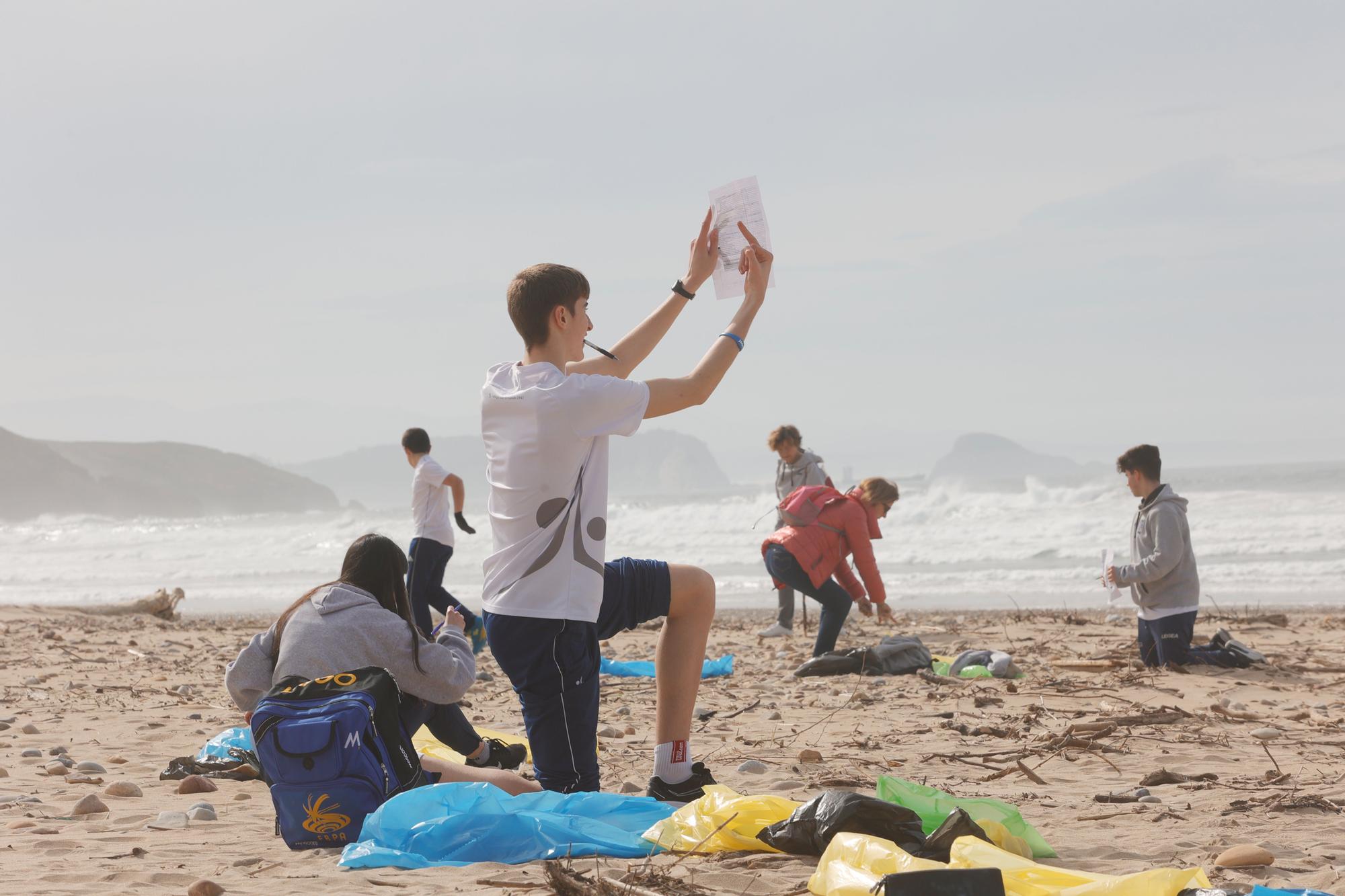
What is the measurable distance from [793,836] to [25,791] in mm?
3405

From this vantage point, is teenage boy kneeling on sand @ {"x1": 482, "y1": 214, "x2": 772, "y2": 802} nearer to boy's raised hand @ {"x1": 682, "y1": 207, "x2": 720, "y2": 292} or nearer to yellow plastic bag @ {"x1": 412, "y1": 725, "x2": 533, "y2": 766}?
boy's raised hand @ {"x1": 682, "y1": 207, "x2": 720, "y2": 292}

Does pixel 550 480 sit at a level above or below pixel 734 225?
below

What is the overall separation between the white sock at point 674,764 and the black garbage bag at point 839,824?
645 millimetres

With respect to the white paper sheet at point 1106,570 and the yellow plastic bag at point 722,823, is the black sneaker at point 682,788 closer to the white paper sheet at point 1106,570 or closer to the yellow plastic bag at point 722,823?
the yellow plastic bag at point 722,823

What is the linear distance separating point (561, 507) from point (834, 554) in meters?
5.30

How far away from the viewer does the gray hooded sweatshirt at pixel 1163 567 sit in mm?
7668

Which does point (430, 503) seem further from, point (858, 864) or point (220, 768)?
point (858, 864)

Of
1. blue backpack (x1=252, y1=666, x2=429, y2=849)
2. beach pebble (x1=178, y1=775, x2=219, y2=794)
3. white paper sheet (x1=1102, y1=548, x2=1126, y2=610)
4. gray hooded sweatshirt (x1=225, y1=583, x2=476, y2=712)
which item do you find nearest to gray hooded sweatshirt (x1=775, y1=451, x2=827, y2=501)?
white paper sheet (x1=1102, y1=548, x2=1126, y2=610)

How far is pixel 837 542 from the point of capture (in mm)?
8547

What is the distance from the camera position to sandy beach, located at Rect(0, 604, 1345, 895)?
3283 mm

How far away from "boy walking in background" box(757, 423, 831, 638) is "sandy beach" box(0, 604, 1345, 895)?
0.77 meters

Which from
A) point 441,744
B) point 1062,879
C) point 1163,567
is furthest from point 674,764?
point 1163,567

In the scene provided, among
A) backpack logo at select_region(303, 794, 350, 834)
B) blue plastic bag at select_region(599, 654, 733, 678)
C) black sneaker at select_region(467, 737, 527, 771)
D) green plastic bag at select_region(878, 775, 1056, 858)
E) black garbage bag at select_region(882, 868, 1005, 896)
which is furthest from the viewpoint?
blue plastic bag at select_region(599, 654, 733, 678)

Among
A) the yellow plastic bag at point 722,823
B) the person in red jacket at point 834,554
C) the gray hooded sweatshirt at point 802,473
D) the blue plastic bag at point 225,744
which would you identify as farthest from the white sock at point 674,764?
the gray hooded sweatshirt at point 802,473
